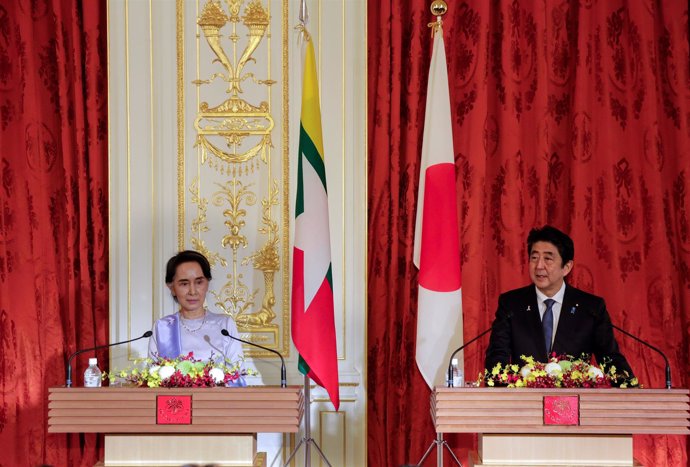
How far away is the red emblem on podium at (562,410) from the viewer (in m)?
3.89

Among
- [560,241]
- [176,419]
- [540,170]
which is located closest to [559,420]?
[560,241]

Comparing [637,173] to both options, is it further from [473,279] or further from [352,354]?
[352,354]

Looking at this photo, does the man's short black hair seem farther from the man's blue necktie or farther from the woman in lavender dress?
the woman in lavender dress

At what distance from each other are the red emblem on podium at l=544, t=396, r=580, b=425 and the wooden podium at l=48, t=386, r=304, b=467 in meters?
1.07

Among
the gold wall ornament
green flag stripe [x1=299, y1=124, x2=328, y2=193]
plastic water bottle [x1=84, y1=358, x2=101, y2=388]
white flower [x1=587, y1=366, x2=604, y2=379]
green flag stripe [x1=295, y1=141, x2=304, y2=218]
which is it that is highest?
the gold wall ornament

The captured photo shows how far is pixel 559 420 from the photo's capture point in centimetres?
389

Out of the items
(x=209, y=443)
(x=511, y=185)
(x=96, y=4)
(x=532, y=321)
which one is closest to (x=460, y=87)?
(x=511, y=185)

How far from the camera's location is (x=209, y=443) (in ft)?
13.3

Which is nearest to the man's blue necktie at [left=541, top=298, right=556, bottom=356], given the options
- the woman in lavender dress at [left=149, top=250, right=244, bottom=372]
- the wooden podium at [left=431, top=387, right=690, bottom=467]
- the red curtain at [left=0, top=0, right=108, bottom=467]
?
the wooden podium at [left=431, top=387, right=690, bottom=467]

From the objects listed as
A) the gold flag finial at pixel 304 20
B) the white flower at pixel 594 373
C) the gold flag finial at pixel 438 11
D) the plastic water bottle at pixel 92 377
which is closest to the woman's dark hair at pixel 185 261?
the plastic water bottle at pixel 92 377

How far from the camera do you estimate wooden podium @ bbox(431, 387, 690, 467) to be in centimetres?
389

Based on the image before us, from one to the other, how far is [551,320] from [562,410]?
2.76 feet

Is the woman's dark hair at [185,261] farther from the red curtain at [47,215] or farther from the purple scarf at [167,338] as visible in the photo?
the red curtain at [47,215]

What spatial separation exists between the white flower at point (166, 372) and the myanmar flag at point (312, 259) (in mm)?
971
